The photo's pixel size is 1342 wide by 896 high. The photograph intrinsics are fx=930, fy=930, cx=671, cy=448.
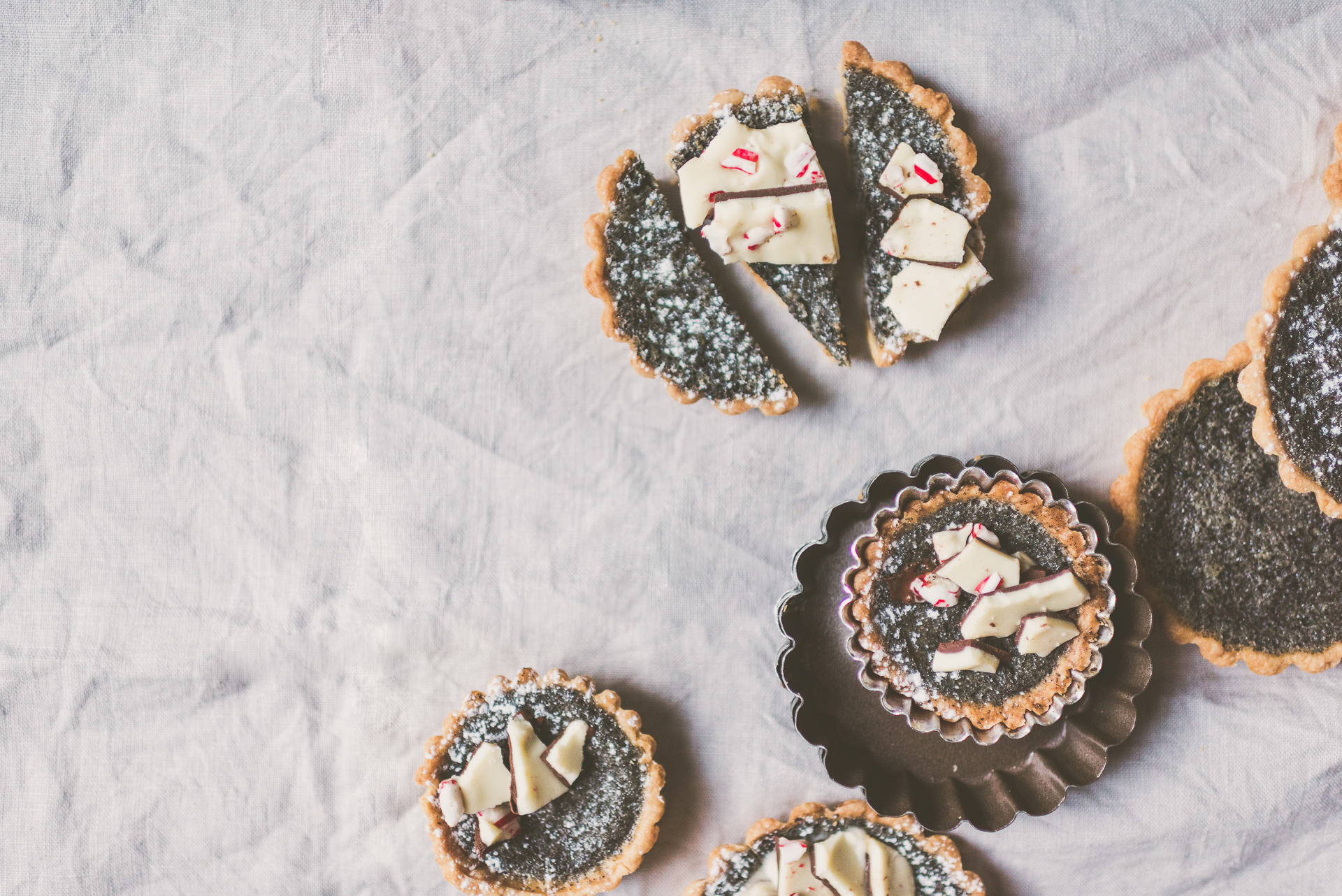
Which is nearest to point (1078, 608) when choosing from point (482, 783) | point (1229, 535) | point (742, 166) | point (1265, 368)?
point (1229, 535)

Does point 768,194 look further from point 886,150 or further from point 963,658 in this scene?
point 963,658

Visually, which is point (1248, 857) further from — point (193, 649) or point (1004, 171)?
point (193, 649)

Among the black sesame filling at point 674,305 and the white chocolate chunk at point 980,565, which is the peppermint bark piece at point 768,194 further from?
the white chocolate chunk at point 980,565

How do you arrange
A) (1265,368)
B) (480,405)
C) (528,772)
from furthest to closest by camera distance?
(480,405) → (528,772) → (1265,368)

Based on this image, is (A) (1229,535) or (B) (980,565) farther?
(A) (1229,535)

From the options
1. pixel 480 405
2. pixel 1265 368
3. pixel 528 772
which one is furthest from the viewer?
pixel 480 405

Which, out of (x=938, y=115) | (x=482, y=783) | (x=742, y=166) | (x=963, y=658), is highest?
(x=938, y=115)
